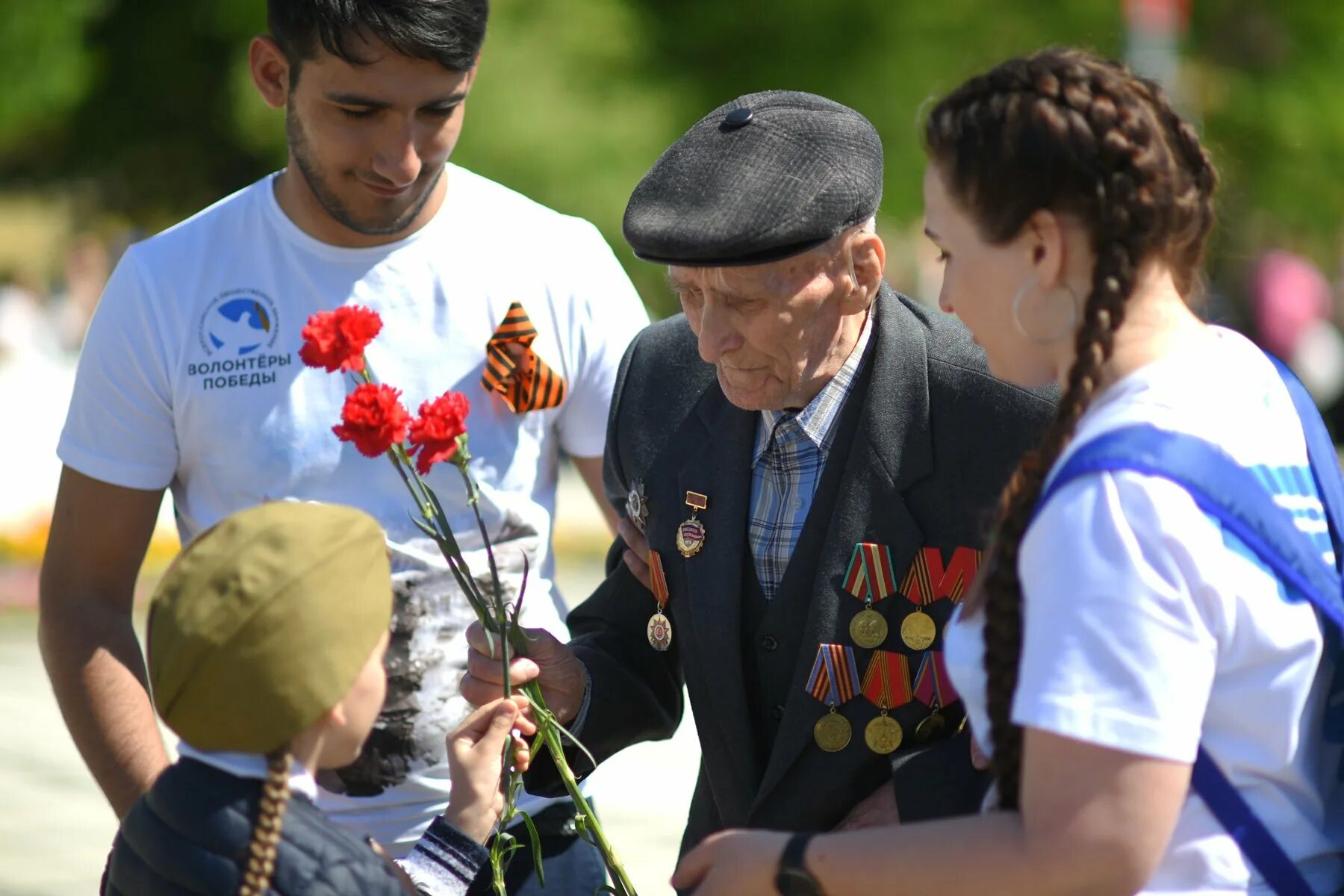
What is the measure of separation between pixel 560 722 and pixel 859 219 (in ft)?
2.83

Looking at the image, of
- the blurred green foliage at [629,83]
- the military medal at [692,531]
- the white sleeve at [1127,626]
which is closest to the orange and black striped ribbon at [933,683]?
the military medal at [692,531]

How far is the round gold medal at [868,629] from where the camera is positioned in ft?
7.57

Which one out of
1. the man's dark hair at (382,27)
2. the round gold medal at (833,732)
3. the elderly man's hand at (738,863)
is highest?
the man's dark hair at (382,27)

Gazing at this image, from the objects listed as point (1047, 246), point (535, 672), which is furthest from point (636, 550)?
point (1047, 246)

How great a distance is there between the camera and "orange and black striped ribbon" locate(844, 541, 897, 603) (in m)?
2.32

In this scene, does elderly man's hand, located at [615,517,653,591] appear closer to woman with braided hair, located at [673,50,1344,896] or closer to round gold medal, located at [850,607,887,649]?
round gold medal, located at [850,607,887,649]

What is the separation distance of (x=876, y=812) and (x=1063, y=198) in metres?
0.97

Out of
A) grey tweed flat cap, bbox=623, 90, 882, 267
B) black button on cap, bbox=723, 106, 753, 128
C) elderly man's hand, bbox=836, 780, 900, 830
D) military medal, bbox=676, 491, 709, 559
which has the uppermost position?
black button on cap, bbox=723, 106, 753, 128

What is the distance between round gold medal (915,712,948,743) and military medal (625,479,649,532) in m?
0.55

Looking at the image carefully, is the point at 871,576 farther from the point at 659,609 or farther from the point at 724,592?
the point at 659,609

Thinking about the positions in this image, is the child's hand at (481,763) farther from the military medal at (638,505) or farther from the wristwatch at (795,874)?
the wristwatch at (795,874)

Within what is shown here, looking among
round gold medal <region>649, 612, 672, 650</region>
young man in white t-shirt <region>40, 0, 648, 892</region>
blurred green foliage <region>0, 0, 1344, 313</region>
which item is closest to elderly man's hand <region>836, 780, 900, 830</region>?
round gold medal <region>649, 612, 672, 650</region>

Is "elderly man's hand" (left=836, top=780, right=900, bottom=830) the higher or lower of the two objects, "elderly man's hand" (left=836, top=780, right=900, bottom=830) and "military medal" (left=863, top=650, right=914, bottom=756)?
the lower

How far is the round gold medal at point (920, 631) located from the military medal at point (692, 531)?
34 centimetres
